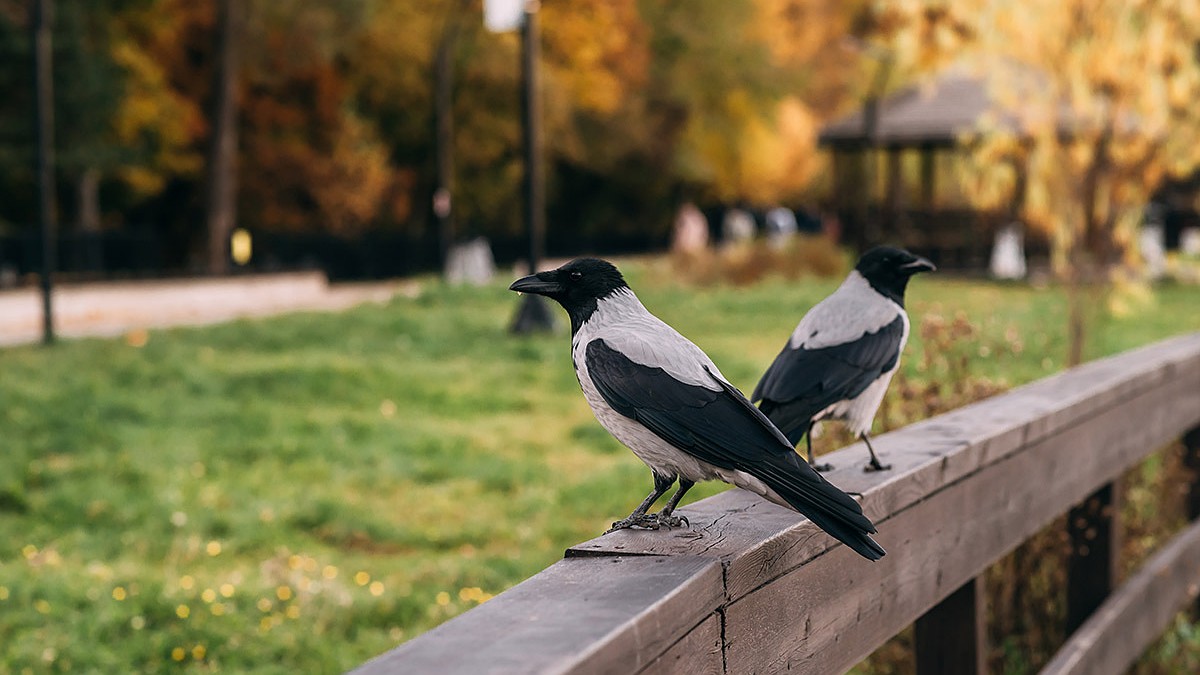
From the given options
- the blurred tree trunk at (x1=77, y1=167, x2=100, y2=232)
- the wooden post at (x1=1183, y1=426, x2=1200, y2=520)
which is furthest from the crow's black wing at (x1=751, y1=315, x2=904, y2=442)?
the blurred tree trunk at (x1=77, y1=167, x2=100, y2=232)

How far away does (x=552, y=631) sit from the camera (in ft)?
5.79

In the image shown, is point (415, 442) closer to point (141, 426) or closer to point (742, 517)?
point (141, 426)

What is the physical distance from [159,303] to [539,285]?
25186mm

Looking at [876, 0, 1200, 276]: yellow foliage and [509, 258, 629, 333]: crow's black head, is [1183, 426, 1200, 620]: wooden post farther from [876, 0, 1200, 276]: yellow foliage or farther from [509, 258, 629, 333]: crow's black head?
[509, 258, 629, 333]: crow's black head

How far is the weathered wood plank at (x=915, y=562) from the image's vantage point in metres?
2.24

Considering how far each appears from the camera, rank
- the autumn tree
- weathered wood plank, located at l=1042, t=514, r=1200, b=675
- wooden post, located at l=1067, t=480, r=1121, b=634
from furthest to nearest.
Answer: the autumn tree, wooden post, located at l=1067, t=480, r=1121, b=634, weathered wood plank, located at l=1042, t=514, r=1200, b=675

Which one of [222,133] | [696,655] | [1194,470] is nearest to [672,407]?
[696,655]

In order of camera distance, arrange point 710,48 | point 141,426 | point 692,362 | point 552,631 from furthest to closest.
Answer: point 710,48 → point 141,426 → point 692,362 → point 552,631

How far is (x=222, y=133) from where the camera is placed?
31.9 metres

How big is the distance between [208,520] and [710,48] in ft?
134

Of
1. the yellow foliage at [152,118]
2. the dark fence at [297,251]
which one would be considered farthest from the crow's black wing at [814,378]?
the yellow foliage at [152,118]

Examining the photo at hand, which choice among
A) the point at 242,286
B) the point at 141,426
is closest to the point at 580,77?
the point at 242,286

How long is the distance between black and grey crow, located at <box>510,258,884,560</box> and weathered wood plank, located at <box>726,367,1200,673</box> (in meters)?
0.20

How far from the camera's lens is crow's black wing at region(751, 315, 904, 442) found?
265cm
